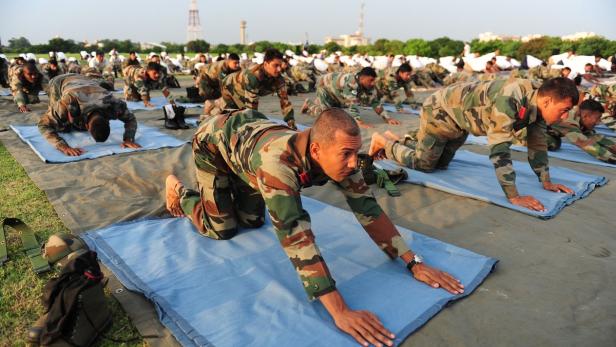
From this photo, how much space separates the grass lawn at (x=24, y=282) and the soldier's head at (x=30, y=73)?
4.76 metres

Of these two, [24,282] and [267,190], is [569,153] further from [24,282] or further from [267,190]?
[24,282]

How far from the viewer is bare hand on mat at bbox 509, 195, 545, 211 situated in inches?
138

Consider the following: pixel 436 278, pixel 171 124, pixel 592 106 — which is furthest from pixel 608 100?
pixel 171 124

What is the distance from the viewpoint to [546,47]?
24.2 meters

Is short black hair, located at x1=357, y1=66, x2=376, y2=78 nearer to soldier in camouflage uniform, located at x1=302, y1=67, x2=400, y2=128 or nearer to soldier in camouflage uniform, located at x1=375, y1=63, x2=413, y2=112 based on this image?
soldier in camouflage uniform, located at x1=302, y1=67, x2=400, y2=128

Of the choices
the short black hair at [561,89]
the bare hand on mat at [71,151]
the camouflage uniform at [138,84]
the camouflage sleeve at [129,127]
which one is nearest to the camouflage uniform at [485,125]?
the short black hair at [561,89]

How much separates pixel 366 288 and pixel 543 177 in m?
2.67

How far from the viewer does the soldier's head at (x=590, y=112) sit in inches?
205

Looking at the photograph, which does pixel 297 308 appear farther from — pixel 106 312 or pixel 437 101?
pixel 437 101

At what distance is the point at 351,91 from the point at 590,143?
358cm

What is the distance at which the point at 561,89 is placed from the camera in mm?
3168

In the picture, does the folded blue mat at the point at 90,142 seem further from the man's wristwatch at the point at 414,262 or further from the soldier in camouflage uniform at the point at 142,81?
the man's wristwatch at the point at 414,262

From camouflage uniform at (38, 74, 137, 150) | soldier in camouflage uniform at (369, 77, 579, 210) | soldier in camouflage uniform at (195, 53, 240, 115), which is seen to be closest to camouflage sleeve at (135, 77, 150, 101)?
soldier in camouflage uniform at (195, 53, 240, 115)

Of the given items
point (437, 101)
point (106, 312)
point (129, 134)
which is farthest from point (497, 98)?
point (129, 134)
